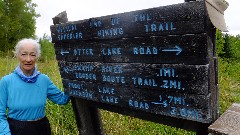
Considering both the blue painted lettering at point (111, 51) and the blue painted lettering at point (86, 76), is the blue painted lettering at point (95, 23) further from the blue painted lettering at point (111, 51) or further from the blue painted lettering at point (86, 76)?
the blue painted lettering at point (86, 76)

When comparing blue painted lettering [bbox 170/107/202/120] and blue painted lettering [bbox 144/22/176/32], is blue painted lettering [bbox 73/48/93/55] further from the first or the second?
blue painted lettering [bbox 170/107/202/120]

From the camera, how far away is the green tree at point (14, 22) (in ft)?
101

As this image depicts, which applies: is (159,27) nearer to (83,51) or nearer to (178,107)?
(178,107)

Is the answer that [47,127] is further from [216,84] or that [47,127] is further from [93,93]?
[216,84]

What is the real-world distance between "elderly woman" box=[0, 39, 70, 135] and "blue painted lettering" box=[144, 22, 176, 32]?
1.55 metres

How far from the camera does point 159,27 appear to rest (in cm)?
208

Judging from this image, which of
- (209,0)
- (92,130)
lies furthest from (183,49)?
(92,130)

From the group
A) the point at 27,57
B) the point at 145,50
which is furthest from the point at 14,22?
the point at 145,50

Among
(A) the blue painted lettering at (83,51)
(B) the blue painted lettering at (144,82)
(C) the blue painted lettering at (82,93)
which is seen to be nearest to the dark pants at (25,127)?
(C) the blue painted lettering at (82,93)

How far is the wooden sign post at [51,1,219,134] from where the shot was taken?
1.93 m

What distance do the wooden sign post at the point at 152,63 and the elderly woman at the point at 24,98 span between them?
1.59ft

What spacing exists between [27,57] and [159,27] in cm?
166

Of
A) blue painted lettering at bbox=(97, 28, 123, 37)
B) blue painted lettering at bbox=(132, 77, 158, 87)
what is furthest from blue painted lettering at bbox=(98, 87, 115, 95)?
blue painted lettering at bbox=(97, 28, 123, 37)

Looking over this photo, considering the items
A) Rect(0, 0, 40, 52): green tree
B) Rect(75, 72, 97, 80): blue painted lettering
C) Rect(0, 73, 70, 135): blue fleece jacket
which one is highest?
Rect(0, 0, 40, 52): green tree
